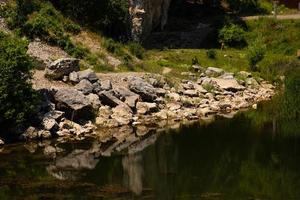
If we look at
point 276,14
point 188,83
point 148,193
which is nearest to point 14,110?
point 148,193

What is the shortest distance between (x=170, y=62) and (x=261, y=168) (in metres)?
36.8

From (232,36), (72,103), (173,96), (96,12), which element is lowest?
(173,96)

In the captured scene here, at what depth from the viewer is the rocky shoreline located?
5381 centimetres

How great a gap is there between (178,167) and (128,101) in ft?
56.3

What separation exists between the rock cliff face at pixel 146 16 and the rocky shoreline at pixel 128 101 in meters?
11.7

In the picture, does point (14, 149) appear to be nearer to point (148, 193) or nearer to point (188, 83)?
point (148, 193)

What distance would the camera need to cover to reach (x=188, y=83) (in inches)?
2758

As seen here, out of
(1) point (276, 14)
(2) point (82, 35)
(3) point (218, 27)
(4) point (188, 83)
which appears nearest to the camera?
(4) point (188, 83)

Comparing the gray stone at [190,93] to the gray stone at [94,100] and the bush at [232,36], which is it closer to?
the gray stone at [94,100]

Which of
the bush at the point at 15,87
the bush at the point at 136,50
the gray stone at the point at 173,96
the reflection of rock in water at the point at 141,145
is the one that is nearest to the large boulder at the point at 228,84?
the gray stone at the point at 173,96

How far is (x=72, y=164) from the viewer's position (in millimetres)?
45125

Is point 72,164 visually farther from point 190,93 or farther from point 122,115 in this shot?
point 190,93

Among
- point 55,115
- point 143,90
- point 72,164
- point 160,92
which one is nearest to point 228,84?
point 160,92

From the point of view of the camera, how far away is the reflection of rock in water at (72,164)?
1662 inches
